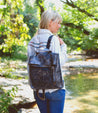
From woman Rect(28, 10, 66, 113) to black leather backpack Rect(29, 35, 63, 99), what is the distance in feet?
0.21

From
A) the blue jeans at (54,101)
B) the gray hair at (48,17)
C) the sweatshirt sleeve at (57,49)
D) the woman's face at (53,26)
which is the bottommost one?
the blue jeans at (54,101)

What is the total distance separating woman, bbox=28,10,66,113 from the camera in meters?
1.86

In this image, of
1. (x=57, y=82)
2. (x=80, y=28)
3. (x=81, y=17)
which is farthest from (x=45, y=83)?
(x=80, y=28)

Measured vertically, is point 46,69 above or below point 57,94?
above

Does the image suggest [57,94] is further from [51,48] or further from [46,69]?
[51,48]

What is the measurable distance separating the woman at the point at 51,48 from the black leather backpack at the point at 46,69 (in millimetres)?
63

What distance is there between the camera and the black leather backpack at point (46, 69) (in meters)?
1.78

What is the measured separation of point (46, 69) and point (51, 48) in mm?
218

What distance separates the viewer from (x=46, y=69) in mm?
1791

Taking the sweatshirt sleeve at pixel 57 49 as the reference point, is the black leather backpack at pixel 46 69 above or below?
below

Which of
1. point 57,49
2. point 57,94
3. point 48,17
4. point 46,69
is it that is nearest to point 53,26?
point 48,17

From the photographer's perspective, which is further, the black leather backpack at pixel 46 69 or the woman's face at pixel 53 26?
the woman's face at pixel 53 26

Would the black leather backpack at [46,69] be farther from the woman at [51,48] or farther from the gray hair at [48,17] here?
the gray hair at [48,17]

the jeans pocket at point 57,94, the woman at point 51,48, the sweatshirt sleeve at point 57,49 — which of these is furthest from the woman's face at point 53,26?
the jeans pocket at point 57,94
